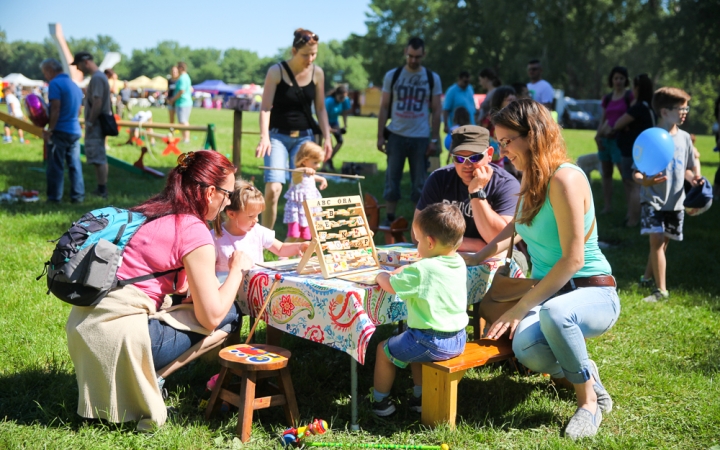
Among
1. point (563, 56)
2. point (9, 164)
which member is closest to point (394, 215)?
point (9, 164)

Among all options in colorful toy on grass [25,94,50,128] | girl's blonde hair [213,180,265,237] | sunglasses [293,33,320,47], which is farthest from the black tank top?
colorful toy on grass [25,94,50,128]

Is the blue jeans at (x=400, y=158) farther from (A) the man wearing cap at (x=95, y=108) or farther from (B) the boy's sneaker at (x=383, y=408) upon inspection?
(B) the boy's sneaker at (x=383, y=408)

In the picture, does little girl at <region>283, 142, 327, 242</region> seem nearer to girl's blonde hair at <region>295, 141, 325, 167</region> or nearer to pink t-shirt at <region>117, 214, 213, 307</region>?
girl's blonde hair at <region>295, 141, 325, 167</region>

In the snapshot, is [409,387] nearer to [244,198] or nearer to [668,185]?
[244,198]

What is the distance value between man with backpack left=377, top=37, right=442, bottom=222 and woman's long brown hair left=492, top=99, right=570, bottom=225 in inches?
179

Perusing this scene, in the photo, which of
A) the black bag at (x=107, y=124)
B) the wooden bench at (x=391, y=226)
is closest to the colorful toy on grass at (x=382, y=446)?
the wooden bench at (x=391, y=226)

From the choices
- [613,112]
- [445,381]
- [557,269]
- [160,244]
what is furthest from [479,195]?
[613,112]

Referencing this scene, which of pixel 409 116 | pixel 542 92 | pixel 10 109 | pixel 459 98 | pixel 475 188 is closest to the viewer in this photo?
pixel 475 188

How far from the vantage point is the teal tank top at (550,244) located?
3.39m

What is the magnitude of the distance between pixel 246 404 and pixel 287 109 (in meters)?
3.48

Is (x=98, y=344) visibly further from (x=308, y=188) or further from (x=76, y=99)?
(x=76, y=99)

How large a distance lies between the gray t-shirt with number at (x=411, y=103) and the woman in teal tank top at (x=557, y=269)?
4.48 m

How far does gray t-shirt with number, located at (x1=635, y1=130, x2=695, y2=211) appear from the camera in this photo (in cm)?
567

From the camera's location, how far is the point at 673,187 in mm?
5680
